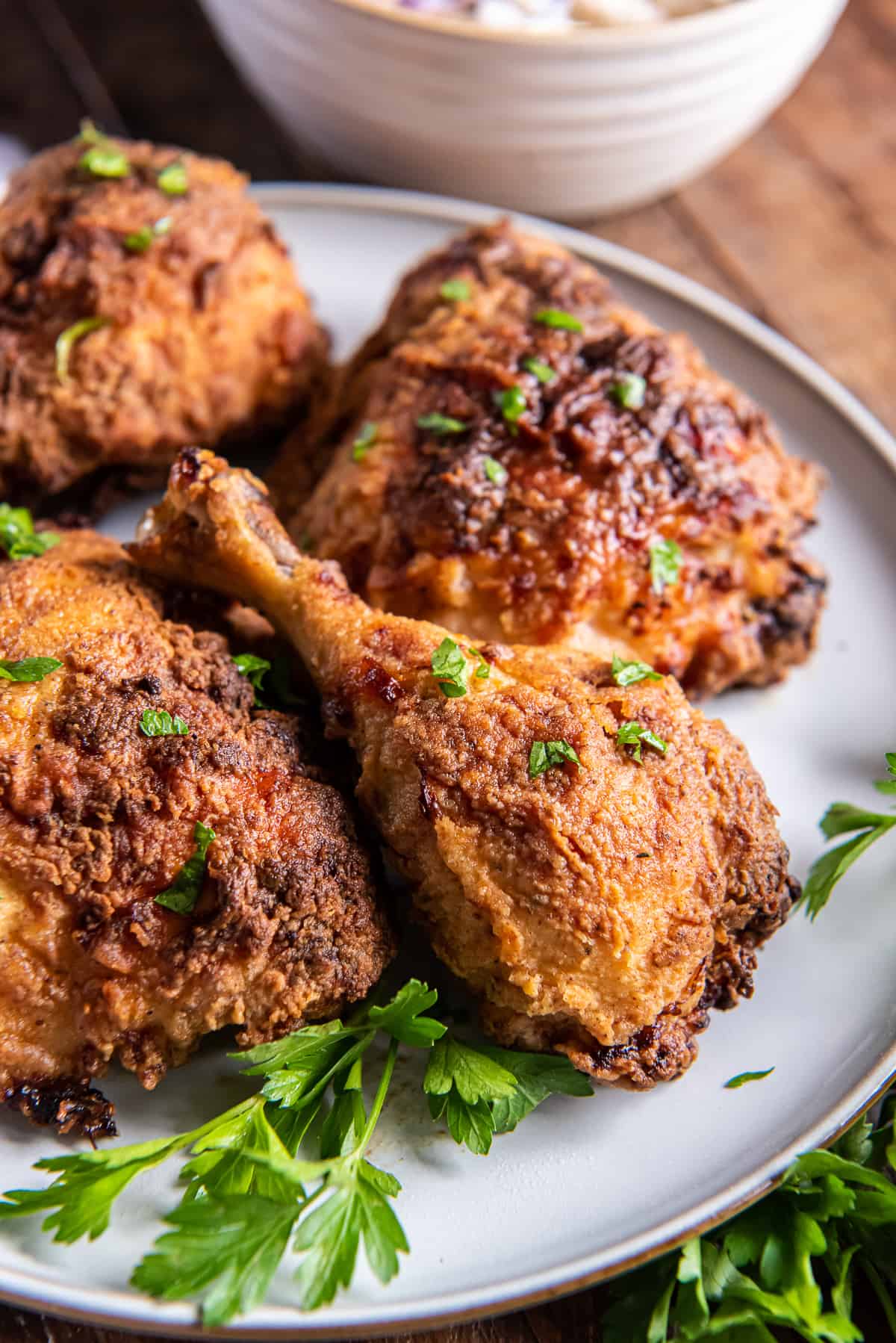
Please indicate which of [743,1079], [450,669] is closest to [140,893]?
[450,669]

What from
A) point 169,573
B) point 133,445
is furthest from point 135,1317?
point 133,445

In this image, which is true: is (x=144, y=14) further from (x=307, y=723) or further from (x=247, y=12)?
(x=307, y=723)

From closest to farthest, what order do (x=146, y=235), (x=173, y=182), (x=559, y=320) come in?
(x=559, y=320) < (x=146, y=235) < (x=173, y=182)

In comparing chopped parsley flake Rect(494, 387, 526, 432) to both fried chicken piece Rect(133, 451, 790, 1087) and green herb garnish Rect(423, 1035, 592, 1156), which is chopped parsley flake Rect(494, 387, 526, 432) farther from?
green herb garnish Rect(423, 1035, 592, 1156)

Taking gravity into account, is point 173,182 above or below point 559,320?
below

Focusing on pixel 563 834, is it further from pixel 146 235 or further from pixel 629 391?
pixel 146 235

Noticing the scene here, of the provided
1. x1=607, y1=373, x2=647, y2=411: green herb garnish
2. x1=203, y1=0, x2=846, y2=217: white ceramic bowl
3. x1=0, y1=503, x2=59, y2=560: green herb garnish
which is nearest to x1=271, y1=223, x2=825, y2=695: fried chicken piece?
x1=607, y1=373, x2=647, y2=411: green herb garnish

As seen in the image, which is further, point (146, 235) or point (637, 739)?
point (146, 235)
